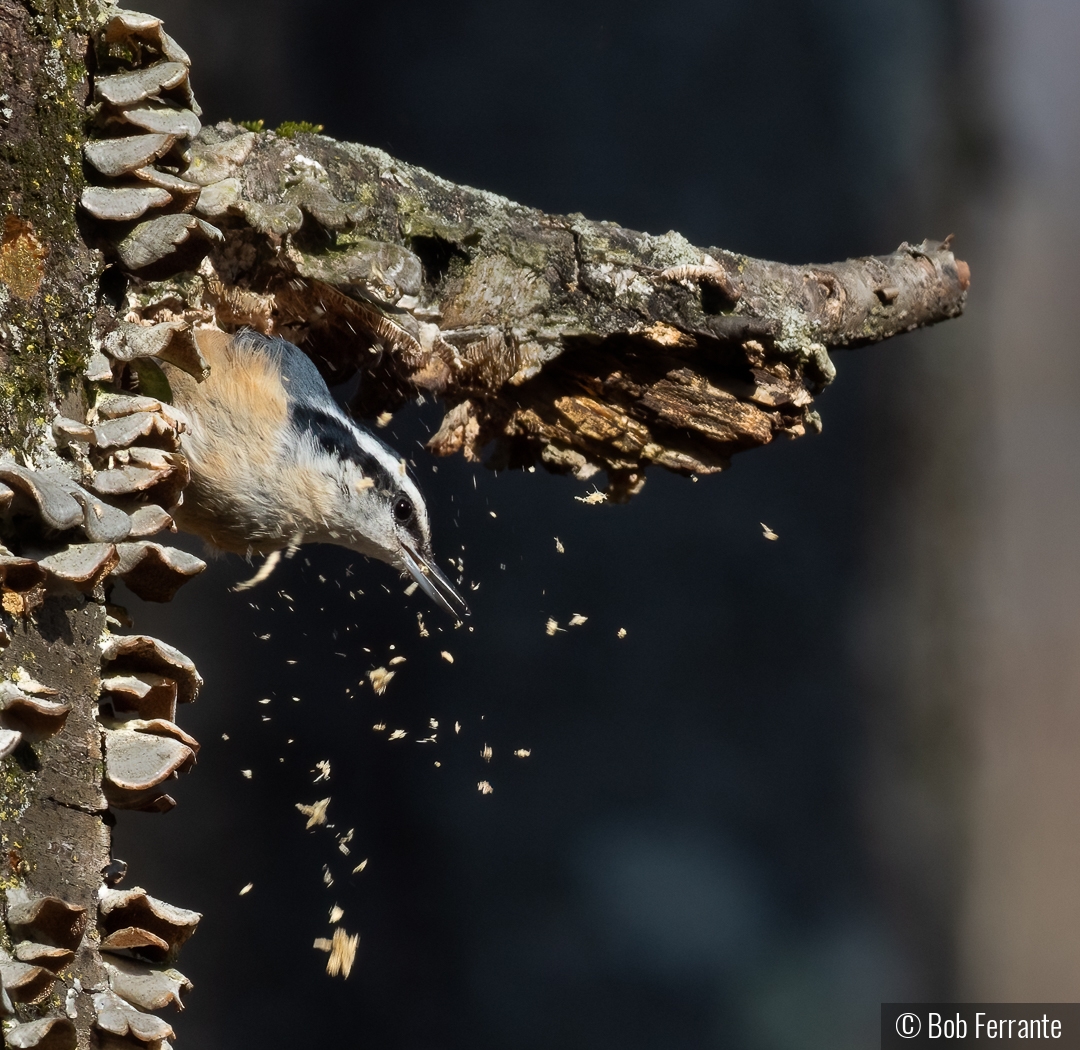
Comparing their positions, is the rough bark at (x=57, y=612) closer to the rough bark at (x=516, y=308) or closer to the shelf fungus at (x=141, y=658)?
the shelf fungus at (x=141, y=658)

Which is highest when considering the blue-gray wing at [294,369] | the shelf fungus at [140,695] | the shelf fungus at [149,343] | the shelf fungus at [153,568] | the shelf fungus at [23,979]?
the blue-gray wing at [294,369]

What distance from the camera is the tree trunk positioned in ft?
1.74

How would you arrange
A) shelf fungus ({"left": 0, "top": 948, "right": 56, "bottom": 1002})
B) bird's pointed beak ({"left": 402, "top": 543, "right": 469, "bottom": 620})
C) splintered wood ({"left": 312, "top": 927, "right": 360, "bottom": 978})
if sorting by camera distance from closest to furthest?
shelf fungus ({"left": 0, "top": 948, "right": 56, "bottom": 1002}), bird's pointed beak ({"left": 402, "top": 543, "right": 469, "bottom": 620}), splintered wood ({"left": 312, "top": 927, "right": 360, "bottom": 978})

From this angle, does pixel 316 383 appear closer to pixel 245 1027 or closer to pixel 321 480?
pixel 321 480

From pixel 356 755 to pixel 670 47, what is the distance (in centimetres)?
160

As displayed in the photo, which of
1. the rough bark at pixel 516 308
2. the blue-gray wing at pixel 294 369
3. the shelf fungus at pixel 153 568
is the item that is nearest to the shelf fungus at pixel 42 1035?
the shelf fungus at pixel 153 568

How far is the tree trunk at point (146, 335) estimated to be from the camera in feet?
1.74

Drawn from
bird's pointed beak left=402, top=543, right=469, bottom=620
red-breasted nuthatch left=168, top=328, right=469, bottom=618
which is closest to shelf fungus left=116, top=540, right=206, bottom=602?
red-breasted nuthatch left=168, top=328, right=469, bottom=618

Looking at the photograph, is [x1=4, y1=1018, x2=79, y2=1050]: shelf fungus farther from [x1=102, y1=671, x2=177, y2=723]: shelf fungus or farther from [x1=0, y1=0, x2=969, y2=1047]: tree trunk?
[x1=102, y1=671, x2=177, y2=723]: shelf fungus

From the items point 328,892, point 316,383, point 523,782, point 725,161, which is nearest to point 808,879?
point 523,782

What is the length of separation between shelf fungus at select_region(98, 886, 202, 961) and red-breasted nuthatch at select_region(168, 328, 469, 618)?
1.44ft

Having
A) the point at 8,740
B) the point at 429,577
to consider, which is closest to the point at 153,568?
the point at 8,740

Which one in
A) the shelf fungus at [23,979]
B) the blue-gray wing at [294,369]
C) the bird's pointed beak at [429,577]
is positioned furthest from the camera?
the bird's pointed beak at [429,577]

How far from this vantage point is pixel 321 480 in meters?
1.04
